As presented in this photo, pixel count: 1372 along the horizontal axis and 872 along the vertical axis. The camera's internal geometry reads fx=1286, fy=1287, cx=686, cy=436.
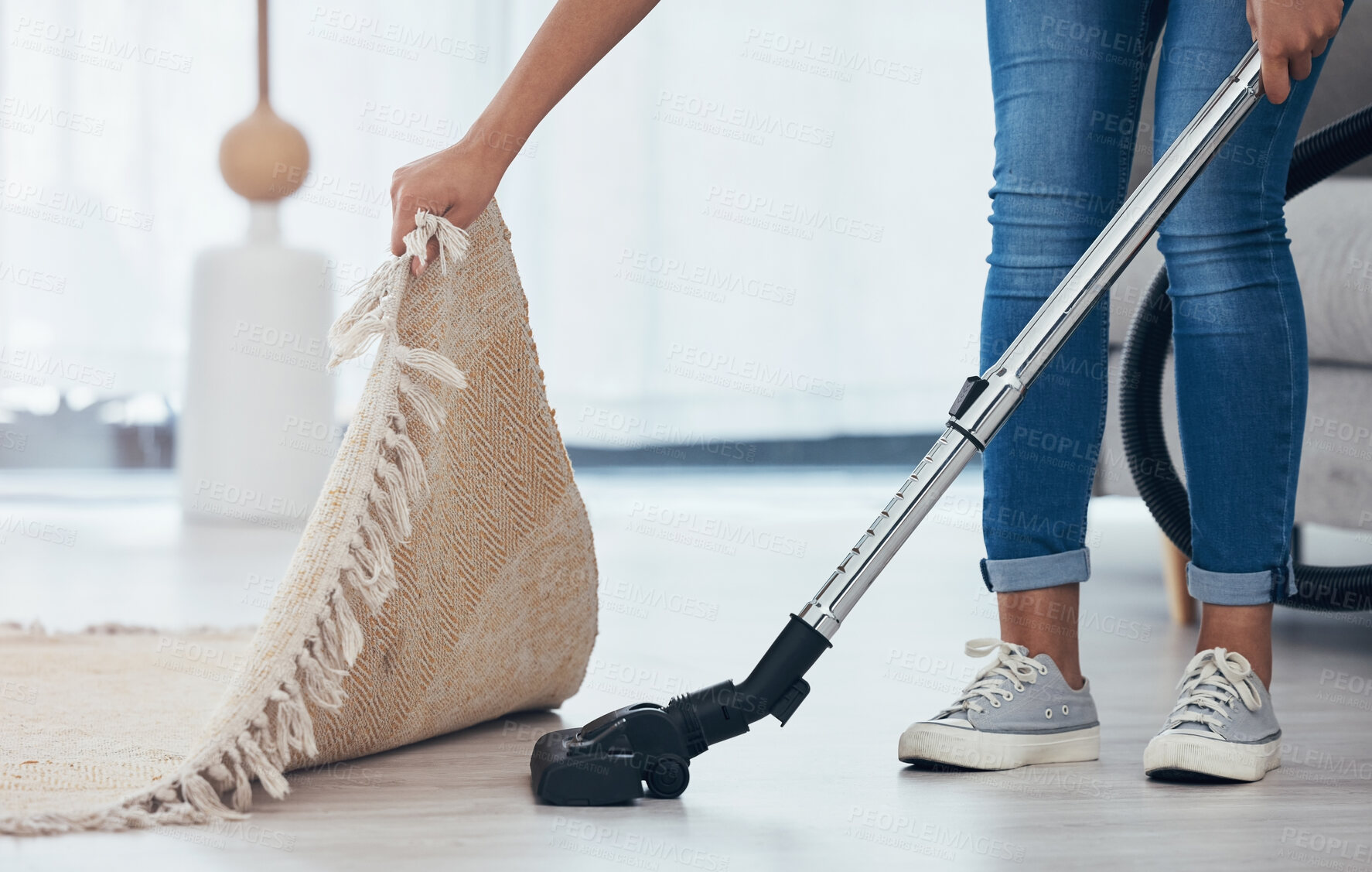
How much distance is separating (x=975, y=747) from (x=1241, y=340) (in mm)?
306

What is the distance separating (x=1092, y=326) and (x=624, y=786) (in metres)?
0.42

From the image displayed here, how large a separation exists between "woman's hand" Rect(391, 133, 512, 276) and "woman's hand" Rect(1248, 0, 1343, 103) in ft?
1.44

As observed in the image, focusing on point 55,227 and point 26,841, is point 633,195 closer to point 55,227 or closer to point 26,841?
point 55,227

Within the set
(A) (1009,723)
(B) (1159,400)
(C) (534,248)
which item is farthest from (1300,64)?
(C) (534,248)

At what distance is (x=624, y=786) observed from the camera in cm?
69

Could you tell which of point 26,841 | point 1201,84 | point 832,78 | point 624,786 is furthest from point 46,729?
point 832,78

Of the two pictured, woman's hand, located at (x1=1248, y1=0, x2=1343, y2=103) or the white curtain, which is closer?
woman's hand, located at (x1=1248, y1=0, x2=1343, y2=103)

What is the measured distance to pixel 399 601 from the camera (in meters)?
0.75

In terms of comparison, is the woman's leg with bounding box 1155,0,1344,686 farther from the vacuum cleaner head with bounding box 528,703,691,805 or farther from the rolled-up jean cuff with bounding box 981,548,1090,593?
the vacuum cleaner head with bounding box 528,703,691,805

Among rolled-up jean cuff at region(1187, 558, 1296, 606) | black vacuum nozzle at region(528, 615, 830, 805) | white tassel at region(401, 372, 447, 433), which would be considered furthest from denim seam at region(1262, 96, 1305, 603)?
white tassel at region(401, 372, 447, 433)

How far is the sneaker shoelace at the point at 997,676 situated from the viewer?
0.81 metres

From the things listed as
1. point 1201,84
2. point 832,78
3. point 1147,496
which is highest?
point 832,78

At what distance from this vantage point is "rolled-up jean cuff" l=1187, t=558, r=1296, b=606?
81cm

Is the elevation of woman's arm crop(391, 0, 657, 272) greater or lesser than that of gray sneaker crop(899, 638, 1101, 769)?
greater
